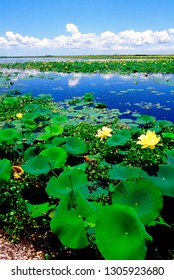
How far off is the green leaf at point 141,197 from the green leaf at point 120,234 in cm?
44

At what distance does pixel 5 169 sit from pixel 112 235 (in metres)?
2.11

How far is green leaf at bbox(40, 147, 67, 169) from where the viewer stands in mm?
4677

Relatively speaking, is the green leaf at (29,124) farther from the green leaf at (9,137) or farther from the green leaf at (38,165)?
the green leaf at (38,165)

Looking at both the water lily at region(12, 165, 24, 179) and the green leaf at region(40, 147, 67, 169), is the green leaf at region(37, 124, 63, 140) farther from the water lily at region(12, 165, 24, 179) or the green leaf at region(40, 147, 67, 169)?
Answer: the green leaf at region(40, 147, 67, 169)

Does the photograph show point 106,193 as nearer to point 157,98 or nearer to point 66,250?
point 66,250

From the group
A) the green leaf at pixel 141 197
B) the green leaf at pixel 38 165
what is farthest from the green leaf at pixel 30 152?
the green leaf at pixel 141 197

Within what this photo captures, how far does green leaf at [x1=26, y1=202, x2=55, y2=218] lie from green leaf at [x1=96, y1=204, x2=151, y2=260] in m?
1.41

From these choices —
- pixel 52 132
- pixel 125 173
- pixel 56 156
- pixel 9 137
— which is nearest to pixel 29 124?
pixel 52 132

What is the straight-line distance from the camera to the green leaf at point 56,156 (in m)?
4.68

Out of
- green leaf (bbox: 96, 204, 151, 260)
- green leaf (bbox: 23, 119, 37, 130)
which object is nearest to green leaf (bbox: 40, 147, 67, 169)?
green leaf (bbox: 96, 204, 151, 260)

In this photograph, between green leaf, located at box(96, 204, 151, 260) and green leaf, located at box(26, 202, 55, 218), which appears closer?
green leaf, located at box(96, 204, 151, 260)

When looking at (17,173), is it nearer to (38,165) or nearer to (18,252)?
(38,165)

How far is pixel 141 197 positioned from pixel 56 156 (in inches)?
77.3

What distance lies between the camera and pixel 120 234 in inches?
108
